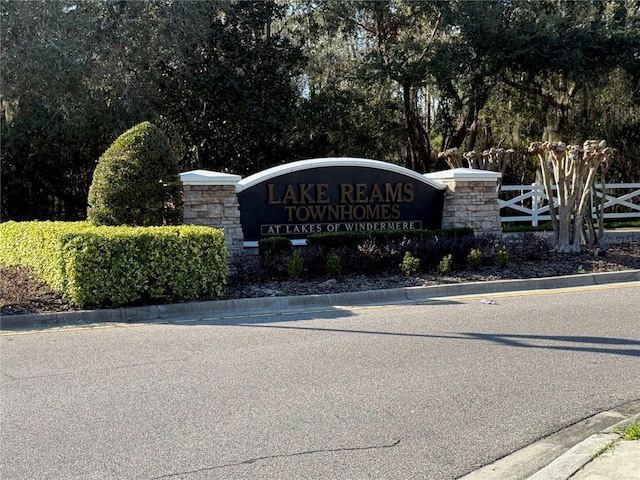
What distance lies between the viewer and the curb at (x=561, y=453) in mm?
4480

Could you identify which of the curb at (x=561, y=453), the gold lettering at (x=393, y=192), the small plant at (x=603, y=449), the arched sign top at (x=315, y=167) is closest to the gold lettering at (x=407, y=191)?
the gold lettering at (x=393, y=192)

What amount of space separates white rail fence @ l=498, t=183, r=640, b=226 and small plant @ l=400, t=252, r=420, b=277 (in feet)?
29.2

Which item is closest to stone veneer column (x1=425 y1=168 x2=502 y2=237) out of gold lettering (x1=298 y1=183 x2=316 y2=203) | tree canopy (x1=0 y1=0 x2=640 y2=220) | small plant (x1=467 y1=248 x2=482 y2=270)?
small plant (x1=467 y1=248 x2=482 y2=270)

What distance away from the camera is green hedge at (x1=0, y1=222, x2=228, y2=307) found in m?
9.87

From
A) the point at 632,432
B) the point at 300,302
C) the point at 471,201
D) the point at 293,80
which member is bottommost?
the point at 632,432

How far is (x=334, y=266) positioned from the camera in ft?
40.4

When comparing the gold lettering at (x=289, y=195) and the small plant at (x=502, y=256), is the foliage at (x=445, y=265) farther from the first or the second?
the gold lettering at (x=289, y=195)

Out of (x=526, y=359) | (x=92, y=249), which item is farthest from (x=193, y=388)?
(x=92, y=249)

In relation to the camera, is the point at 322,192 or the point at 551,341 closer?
the point at 551,341

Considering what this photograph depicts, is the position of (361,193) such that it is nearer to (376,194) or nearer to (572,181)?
(376,194)

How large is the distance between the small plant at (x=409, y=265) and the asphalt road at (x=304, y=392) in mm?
3037

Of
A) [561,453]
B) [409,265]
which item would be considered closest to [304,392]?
[561,453]

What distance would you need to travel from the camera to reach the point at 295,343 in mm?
8117

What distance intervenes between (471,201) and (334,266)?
15.6 feet
